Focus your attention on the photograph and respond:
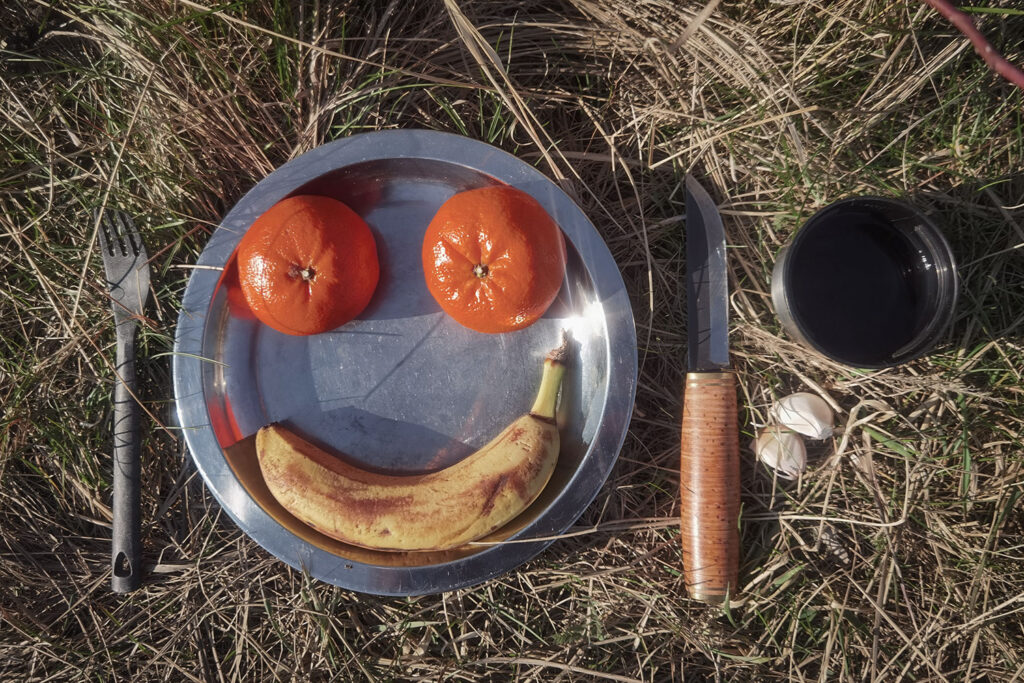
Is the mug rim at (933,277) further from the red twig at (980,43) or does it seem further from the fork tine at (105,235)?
the fork tine at (105,235)

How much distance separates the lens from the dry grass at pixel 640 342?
6.61 ft

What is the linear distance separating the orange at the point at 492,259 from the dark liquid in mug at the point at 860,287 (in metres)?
0.79

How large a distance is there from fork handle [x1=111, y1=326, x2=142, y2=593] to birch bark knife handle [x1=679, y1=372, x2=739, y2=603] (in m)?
1.79

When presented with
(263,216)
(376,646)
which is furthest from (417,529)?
(263,216)

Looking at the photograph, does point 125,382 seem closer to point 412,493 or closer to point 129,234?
point 129,234

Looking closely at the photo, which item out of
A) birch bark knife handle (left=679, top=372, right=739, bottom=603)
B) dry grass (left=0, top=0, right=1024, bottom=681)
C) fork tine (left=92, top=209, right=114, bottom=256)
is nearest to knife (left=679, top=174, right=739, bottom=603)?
birch bark knife handle (left=679, top=372, right=739, bottom=603)

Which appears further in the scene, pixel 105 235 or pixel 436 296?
pixel 105 235

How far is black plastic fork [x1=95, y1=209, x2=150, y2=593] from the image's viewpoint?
1.91 m

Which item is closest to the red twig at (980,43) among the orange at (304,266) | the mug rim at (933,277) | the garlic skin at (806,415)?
the mug rim at (933,277)

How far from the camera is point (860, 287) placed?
6.14 ft

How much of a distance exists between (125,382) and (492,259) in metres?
1.27

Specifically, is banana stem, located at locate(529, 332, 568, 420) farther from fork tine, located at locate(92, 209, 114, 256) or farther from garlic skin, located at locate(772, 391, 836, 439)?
fork tine, located at locate(92, 209, 114, 256)

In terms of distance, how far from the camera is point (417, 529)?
1.69 meters

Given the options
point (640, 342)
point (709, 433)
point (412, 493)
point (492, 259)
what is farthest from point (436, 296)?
point (709, 433)
